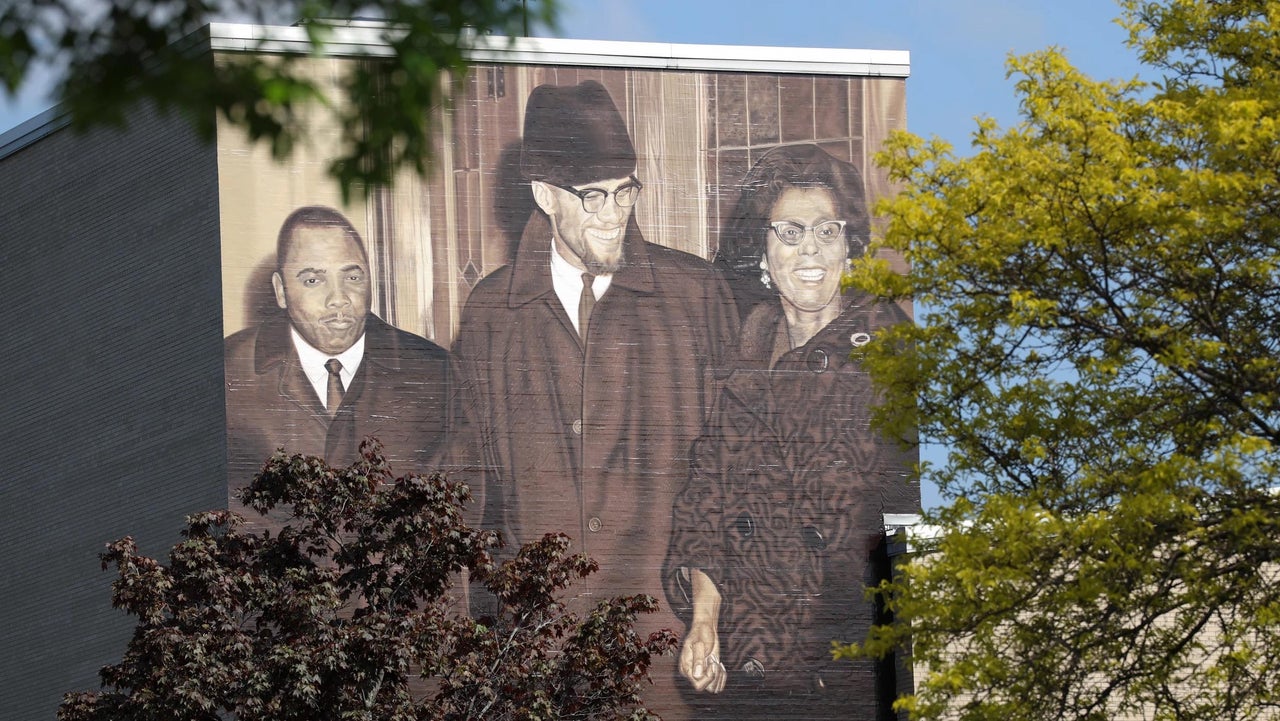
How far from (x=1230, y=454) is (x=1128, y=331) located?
1.58 meters

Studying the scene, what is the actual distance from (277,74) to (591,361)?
24445 millimetres

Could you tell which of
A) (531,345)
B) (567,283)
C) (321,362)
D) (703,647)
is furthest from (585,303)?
(703,647)

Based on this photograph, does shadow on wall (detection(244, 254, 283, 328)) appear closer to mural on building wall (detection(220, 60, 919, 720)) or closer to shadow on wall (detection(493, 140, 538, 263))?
mural on building wall (detection(220, 60, 919, 720))

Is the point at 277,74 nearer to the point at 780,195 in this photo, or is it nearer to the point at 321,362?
the point at 321,362

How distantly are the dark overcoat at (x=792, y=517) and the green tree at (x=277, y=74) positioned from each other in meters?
24.0

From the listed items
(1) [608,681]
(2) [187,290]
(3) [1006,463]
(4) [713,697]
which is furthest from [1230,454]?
(2) [187,290]

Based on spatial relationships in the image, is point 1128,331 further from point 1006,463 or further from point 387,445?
point 387,445

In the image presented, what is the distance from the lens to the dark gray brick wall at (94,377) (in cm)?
3048

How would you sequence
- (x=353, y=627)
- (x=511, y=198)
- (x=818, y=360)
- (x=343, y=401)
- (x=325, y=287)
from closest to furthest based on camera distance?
(x=353, y=627) < (x=343, y=401) < (x=325, y=287) < (x=511, y=198) < (x=818, y=360)

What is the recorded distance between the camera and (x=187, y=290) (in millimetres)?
30719

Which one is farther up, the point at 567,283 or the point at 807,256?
the point at 807,256

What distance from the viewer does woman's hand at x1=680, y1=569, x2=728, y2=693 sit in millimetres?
30359

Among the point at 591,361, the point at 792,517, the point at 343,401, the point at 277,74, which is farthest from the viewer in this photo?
the point at 792,517

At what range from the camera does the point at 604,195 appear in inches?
1236
